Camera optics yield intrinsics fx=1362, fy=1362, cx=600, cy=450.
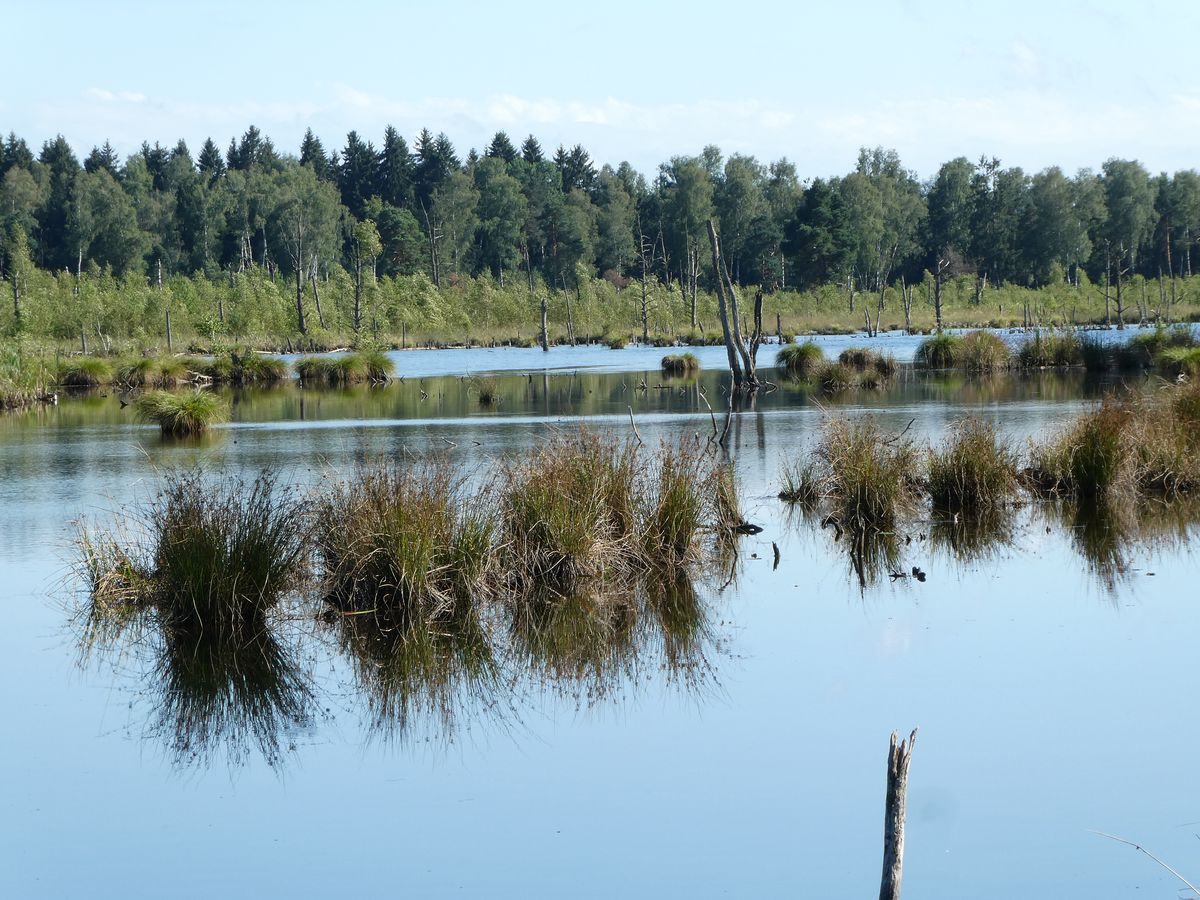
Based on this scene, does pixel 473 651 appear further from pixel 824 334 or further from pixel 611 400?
pixel 824 334

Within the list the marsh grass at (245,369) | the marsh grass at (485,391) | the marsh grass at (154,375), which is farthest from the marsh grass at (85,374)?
the marsh grass at (485,391)

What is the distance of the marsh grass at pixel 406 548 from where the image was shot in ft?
30.7

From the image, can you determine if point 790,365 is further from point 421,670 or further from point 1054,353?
point 421,670

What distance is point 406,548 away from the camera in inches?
369

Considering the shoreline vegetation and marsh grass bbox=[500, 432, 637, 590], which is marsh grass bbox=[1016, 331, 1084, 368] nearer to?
the shoreline vegetation

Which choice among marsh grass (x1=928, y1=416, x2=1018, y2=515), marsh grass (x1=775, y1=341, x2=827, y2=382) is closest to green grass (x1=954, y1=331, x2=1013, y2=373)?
marsh grass (x1=775, y1=341, x2=827, y2=382)

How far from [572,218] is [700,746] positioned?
91.7 m

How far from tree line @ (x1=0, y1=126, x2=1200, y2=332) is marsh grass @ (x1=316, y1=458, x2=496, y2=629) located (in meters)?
74.3

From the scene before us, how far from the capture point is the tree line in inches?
3494

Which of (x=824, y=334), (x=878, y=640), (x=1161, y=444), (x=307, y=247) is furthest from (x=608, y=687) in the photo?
(x=307, y=247)

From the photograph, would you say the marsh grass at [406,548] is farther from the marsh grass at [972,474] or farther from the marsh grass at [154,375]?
the marsh grass at [154,375]

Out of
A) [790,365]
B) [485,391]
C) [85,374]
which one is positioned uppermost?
[85,374]

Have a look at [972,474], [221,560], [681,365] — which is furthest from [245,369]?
[221,560]

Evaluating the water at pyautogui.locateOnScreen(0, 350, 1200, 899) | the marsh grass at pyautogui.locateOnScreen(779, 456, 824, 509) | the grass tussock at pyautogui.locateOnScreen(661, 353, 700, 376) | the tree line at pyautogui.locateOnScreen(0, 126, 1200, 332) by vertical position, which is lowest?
the water at pyautogui.locateOnScreen(0, 350, 1200, 899)
